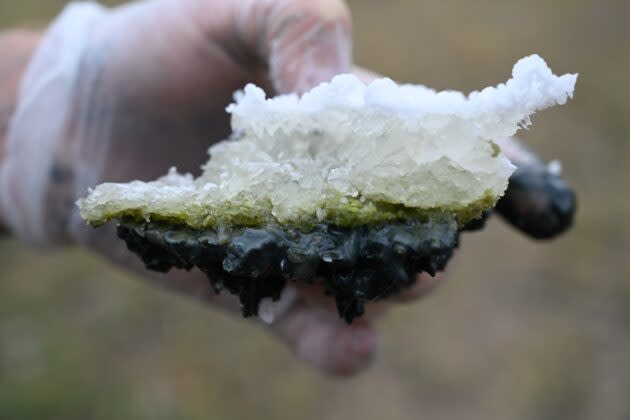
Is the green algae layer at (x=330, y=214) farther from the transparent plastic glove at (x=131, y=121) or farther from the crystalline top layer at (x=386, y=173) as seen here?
the transparent plastic glove at (x=131, y=121)

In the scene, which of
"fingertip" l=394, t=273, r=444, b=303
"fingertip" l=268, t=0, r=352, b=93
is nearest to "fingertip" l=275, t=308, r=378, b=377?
"fingertip" l=394, t=273, r=444, b=303

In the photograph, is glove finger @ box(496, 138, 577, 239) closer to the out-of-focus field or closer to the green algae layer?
the green algae layer

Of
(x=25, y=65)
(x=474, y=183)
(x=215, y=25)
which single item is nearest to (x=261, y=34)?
(x=215, y=25)

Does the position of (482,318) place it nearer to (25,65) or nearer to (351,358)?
(351,358)

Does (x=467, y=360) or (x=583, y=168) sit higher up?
(x=583, y=168)

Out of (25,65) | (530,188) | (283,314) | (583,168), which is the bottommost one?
(583,168)

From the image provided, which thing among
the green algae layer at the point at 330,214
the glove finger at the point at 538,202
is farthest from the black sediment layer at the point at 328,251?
the glove finger at the point at 538,202
